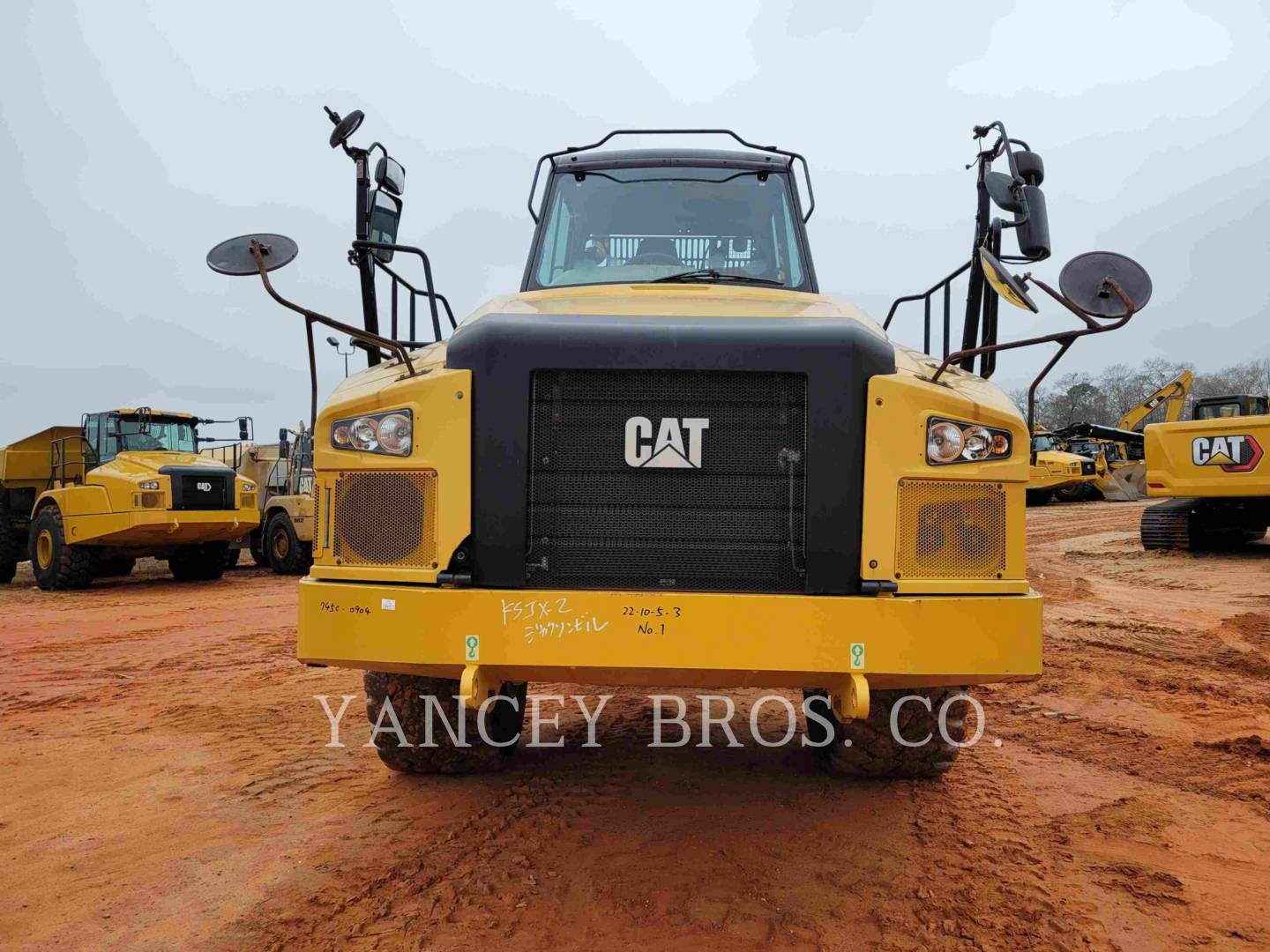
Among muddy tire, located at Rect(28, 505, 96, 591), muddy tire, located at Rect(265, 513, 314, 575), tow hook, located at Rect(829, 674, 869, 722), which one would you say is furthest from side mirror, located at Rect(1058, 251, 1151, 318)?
muddy tire, located at Rect(28, 505, 96, 591)

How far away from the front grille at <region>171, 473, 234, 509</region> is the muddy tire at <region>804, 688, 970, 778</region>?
40.1ft

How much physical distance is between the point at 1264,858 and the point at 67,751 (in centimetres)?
524

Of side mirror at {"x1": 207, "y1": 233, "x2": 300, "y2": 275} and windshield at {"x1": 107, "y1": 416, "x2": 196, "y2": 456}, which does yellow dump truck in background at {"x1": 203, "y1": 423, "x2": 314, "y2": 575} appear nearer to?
windshield at {"x1": 107, "y1": 416, "x2": 196, "y2": 456}

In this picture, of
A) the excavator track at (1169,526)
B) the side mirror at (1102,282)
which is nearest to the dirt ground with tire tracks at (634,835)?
the side mirror at (1102,282)

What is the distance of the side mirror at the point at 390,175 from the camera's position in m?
3.91

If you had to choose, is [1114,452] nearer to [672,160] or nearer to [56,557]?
[56,557]

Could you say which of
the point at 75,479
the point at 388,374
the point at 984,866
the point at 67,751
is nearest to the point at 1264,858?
the point at 984,866

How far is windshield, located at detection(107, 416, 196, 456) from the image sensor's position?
→ 1552 cm

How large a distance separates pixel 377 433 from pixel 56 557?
1373 centimetres

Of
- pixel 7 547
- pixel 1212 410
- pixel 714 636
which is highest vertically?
pixel 1212 410

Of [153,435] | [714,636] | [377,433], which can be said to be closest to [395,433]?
[377,433]

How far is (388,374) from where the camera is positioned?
135 inches

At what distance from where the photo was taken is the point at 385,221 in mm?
4004

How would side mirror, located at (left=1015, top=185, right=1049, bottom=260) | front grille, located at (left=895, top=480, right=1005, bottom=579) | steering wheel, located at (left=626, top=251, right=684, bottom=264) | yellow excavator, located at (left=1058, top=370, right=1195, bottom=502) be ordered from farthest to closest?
yellow excavator, located at (left=1058, top=370, right=1195, bottom=502)
steering wheel, located at (left=626, top=251, right=684, bottom=264)
side mirror, located at (left=1015, top=185, right=1049, bottom=260)
front grille, located at (left=895, top=480, right=1005, bottom=579)
